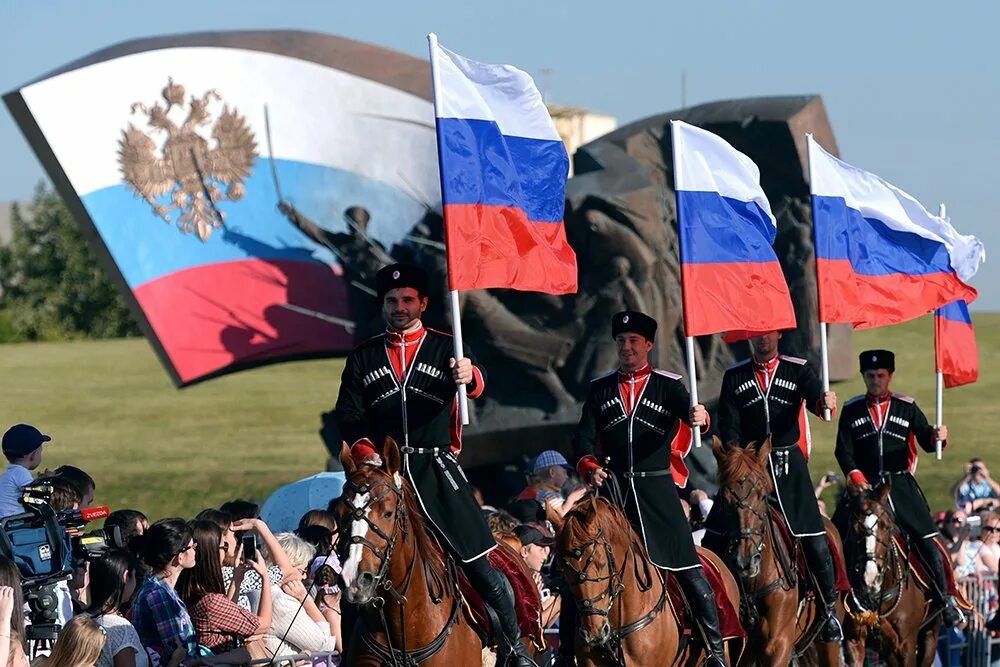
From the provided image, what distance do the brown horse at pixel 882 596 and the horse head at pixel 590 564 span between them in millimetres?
4119

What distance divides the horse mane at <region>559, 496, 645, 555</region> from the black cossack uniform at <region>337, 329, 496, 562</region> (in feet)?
1.87

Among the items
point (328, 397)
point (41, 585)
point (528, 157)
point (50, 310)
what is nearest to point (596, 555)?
point (528, 157)

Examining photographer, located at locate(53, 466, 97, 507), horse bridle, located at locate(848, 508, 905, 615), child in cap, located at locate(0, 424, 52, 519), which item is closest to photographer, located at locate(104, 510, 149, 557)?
photographer, located at locate(53, 466, 97, 507)

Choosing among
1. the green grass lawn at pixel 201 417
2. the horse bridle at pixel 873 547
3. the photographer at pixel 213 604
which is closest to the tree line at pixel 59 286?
the green grass lawn at pixel 201 417

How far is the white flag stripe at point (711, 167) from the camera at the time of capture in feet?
38.2

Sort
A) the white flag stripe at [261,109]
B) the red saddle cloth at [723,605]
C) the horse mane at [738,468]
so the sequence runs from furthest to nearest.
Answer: the white flag stripe at [261,109]
the horse mane at [738,468]
the red saddle cloth at [723,605]

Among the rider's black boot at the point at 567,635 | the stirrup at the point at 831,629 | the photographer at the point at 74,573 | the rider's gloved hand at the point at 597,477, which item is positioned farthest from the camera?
the stirrup at the point at 831,629

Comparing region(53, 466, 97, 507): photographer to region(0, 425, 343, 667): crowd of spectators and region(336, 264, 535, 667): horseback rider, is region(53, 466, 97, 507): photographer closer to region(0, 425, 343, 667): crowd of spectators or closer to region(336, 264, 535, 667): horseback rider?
region(0, 425, 343, 667): crowd of spectators

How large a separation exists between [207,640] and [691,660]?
317 centimetres

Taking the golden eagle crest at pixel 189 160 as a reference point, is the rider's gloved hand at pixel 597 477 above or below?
below

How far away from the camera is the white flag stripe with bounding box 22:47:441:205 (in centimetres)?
2252

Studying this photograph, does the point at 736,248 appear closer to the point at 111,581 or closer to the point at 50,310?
the point at 111,581

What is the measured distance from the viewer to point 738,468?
35.3 feet

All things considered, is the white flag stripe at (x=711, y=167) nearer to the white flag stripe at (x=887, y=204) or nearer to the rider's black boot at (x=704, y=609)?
the white flag stripe at (x=887, y=204)
